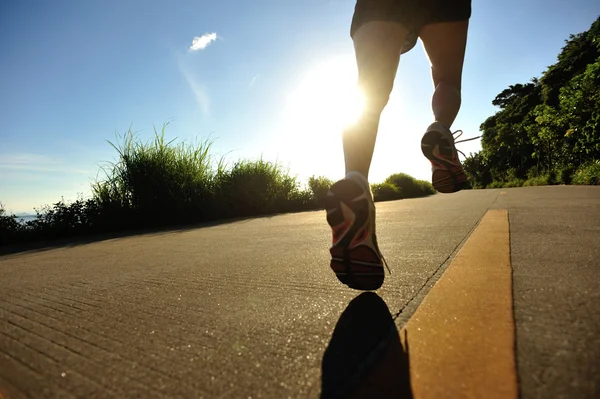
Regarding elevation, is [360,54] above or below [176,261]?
above

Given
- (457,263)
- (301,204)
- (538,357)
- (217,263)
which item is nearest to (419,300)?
(538,357)

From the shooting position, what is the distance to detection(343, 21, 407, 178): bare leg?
1.33 meters

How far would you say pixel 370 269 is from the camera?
1060mm

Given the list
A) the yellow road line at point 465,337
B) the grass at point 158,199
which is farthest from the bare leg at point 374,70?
the grass at point 158,199

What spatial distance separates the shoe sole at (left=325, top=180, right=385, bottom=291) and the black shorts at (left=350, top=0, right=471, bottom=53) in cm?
80

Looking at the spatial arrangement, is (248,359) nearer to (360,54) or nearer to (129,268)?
(360,54)

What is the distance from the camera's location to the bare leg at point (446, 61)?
5.62ft

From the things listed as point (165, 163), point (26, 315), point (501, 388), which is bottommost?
point (501, 388)

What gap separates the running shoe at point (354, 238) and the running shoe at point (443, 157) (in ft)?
2.32

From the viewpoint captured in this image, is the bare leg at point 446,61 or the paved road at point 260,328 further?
the bare leg at point 446,61

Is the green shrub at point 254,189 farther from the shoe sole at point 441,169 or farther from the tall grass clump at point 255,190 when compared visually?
the shoe sole at point 441,169

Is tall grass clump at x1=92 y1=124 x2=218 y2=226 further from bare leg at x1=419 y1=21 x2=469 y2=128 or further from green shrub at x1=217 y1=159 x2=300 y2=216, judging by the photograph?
bare leg at x1=419 y1=21 x2=469 y2=128

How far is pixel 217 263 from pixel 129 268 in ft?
1.85

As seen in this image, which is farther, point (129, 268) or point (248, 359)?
point (129, 268)
